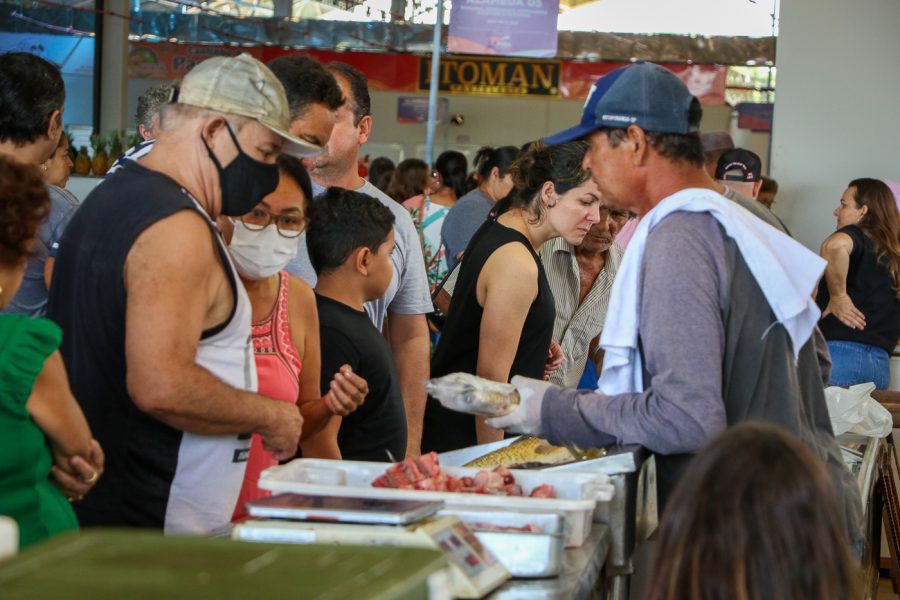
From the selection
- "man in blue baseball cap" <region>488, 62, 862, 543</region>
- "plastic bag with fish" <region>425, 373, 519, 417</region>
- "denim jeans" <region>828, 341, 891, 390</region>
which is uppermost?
"man in blue baseball cap" <region>488, 62, 862, 543</region>

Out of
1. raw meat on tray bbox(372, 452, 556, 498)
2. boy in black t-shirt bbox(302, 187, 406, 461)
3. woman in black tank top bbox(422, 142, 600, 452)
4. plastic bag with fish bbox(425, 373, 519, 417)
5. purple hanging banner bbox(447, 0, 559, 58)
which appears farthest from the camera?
purple hanging banner bbox(447, 0, 559, 58)

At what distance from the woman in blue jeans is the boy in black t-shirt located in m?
4.29

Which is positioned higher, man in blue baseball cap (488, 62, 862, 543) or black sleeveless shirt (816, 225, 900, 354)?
man in blue baseball cap (488, 62, 862, 543)

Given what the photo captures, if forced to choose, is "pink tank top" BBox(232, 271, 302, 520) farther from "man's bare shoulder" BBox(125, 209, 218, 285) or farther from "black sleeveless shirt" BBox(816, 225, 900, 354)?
"black sleeveless shirt" BBox(816, 225, 900, 354)

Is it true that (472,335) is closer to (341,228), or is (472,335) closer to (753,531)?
(341,228)

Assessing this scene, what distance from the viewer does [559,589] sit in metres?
2.08

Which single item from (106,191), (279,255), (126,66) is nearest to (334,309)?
(279,255)

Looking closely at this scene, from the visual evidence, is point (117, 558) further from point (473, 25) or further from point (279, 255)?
point (473, 25)

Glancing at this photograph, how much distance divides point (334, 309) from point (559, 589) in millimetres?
1392

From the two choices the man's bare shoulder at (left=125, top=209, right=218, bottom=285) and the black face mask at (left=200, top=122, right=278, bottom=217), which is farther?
the black face mask at (left=200, top=122, right=278, bottom=217)

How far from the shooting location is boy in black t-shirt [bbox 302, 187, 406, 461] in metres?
3.26

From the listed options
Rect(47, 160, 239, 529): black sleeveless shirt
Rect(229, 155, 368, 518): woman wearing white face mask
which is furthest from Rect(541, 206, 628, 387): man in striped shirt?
Rect(47, 160, 239, 529): black sleeveless shirt

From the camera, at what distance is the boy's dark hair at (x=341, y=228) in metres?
3.31

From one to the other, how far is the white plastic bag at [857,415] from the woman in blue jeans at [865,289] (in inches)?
79.6
